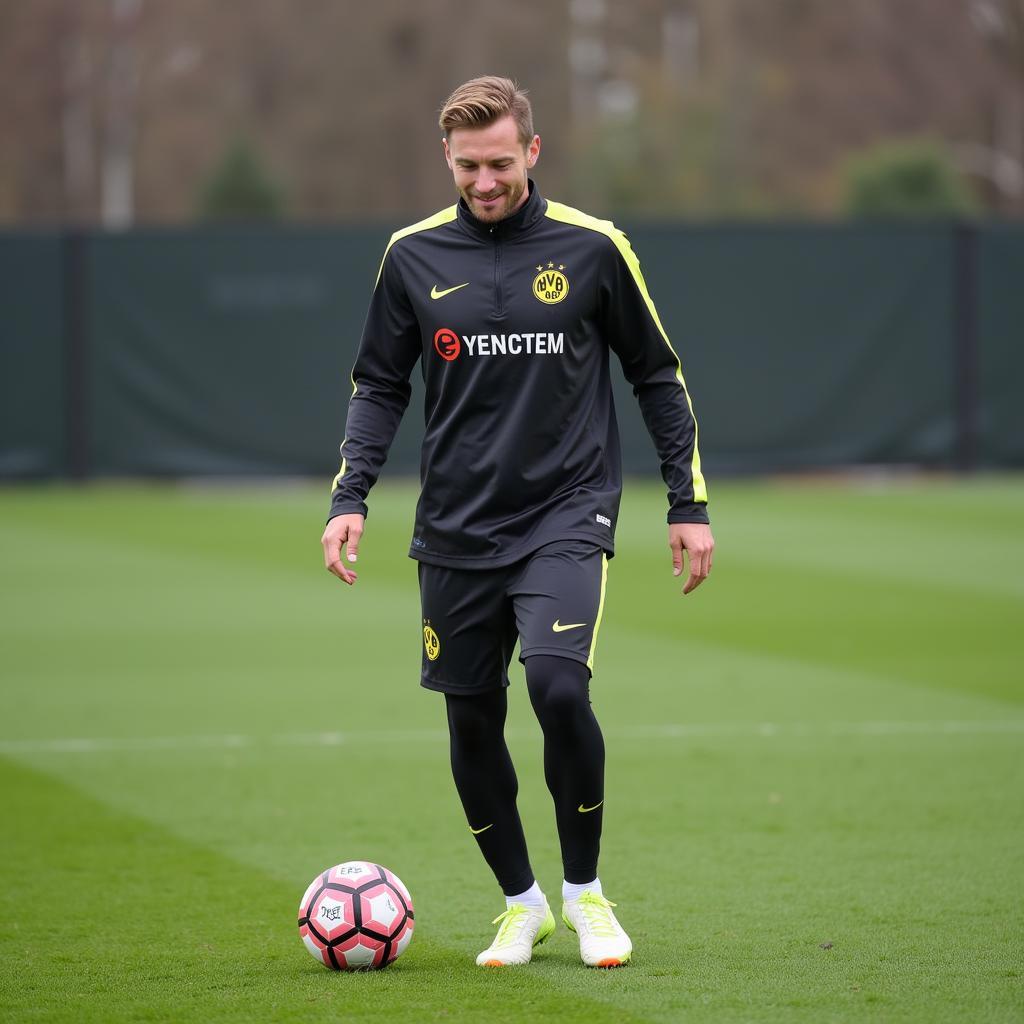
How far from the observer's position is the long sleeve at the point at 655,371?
5102mm

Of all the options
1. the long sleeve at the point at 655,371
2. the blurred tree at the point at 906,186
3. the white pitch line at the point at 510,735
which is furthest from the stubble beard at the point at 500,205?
the blurred tree at the point at 906,186

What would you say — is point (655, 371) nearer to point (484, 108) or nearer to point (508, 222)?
point (508, 222)

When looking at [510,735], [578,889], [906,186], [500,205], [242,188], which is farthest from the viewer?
[242,188]

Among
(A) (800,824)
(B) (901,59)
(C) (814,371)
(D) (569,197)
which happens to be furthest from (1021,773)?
(B) (901,59)

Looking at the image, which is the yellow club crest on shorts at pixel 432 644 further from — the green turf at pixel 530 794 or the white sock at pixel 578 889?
the green turf at pixel 530 794

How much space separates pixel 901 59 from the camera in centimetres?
4756

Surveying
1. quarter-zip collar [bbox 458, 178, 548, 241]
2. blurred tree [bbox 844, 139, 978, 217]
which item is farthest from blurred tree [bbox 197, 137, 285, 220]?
quarter-zip collar [bbox 458, 178, 548, 241]

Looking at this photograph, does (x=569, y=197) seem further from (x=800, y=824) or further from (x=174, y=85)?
(x=800, y=824)

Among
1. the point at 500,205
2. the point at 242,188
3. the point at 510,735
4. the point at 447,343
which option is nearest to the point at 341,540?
the point at 447,343

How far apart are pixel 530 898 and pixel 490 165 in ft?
6.54

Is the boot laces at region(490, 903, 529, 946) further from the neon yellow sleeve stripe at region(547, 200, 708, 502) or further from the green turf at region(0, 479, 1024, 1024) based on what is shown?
the neon yellow sleeve stripe at region(547, 200, 708, 502)

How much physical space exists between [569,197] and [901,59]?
10.5 m

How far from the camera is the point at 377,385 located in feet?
17.5

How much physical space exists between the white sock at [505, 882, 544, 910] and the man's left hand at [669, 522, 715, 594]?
931mm
